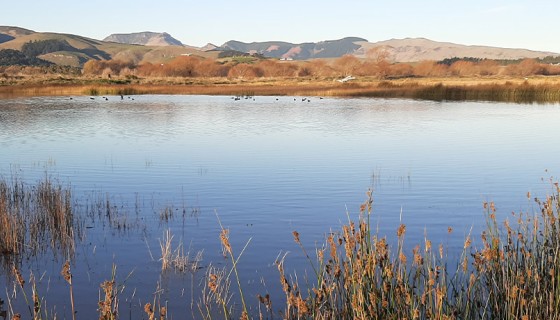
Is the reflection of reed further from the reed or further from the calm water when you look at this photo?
the reed

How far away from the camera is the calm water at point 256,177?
922 centimetres

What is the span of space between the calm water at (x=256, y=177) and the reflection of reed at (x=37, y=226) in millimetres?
328

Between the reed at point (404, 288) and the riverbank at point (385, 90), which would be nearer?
the reed at point (404, 288)

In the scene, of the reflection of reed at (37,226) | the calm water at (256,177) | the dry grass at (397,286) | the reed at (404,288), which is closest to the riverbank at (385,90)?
the calm water at (256,177)

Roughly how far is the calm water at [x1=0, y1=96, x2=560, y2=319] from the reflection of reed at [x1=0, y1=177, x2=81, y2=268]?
0.33 meters

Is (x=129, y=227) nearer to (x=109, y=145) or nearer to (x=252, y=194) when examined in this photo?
(x=252, y=194)

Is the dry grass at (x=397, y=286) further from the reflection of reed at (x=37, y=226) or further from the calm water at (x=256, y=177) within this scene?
the reflection of reed at (x=37, y=226)

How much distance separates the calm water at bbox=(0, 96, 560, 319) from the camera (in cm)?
922

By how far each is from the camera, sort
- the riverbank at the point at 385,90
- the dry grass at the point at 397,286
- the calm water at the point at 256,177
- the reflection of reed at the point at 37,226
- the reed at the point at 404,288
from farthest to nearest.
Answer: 1. the riverbank at the point at 385,90
2. the reflection of reed at the point at 37,226
3. the calm water at the point at 256,177
4. the reed at the point at 404,288
5. the dry grass at the point at 397,286

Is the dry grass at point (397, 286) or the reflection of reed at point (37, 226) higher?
the dry grass at point (397, 286)

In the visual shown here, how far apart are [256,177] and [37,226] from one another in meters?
6.78

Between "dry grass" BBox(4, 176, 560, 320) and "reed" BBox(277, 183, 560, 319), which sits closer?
"dry grass" BBox(4, 176, 560, 320)

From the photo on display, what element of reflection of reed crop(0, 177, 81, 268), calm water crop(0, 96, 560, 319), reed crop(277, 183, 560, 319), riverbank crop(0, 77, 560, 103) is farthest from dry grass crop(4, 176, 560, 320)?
riverbank crop(0, 77, 560, 103)

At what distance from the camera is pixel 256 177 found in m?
16.5
